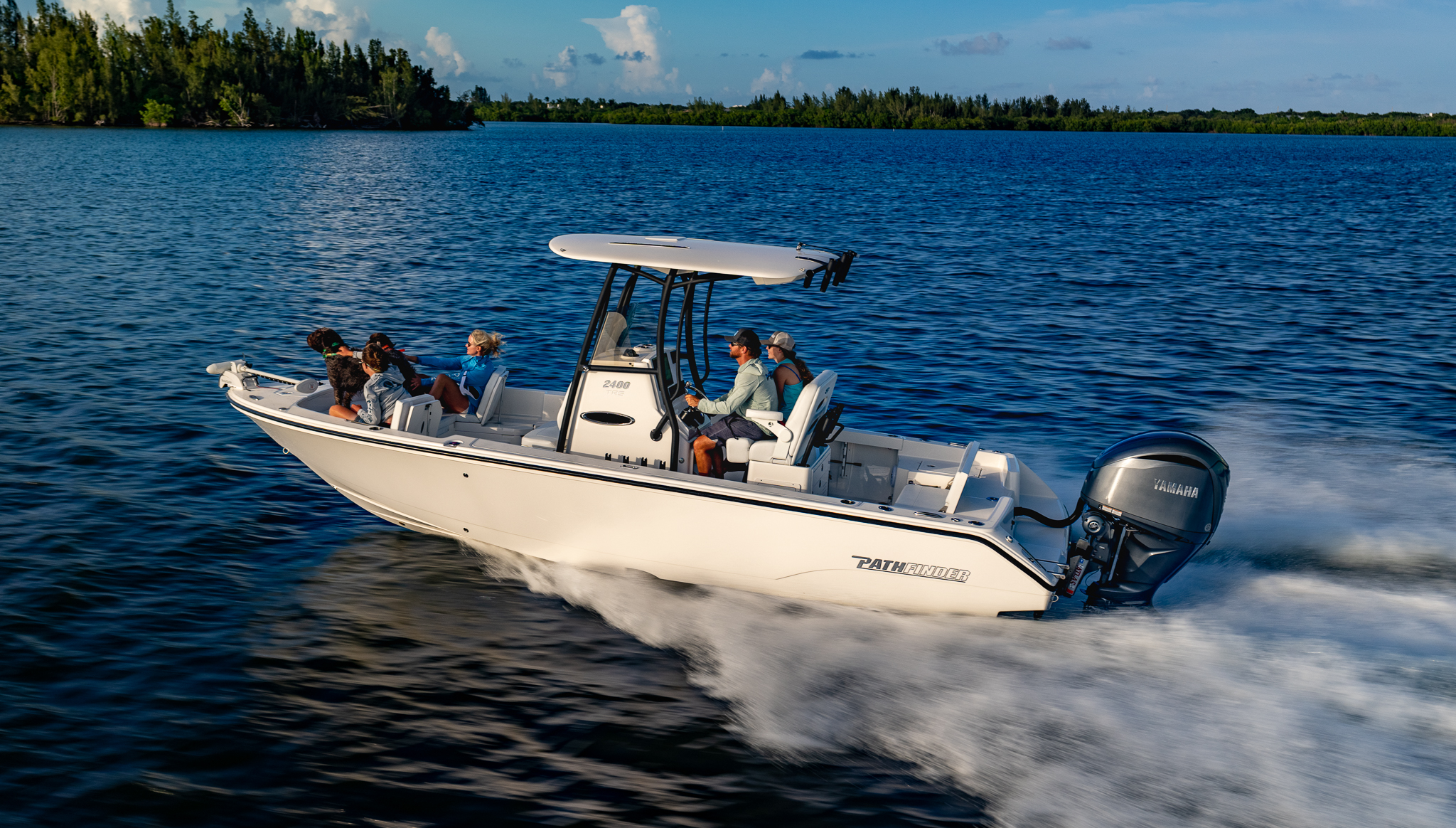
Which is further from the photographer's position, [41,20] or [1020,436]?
[41,20]

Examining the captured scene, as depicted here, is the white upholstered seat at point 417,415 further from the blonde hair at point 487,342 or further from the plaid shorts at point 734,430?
the plaid shorts at point 734,430

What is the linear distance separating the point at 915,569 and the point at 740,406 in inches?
68.0

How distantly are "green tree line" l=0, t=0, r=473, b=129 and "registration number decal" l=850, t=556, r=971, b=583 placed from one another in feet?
401

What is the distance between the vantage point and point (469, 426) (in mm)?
8797

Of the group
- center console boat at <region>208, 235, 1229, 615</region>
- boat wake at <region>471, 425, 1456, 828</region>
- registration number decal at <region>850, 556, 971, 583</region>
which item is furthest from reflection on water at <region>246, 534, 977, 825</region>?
registration number decal at <region>850, 556, 971, 583</region>

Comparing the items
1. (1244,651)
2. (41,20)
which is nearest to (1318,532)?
(1244,651)

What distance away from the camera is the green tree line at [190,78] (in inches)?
4107

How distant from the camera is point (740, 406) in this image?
24.3 feet

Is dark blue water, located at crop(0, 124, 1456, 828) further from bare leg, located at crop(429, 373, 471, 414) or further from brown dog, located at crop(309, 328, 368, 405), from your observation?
brown dog, located at crop(309, 328, 368, 405)

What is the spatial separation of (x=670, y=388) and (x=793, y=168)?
6300 cm

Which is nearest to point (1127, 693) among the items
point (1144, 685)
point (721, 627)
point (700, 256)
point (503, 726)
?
point (1144, 685)

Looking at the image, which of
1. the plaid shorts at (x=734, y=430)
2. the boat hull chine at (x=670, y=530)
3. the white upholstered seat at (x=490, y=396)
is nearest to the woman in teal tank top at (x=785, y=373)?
the plaid shorts at (x=734, y=430)

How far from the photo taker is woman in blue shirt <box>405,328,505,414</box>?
28.5 feet

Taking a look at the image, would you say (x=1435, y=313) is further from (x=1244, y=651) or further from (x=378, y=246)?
(x=378, y=246)
